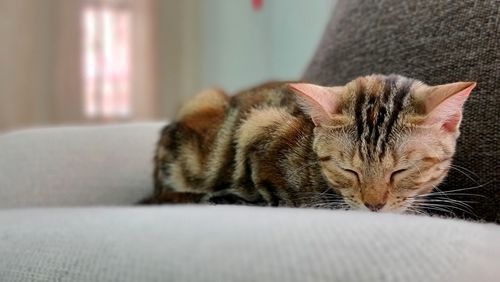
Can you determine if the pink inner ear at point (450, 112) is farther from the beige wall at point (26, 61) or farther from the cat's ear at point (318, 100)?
the beige wall at point (26, 61)

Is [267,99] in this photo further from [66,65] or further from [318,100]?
[66,65]

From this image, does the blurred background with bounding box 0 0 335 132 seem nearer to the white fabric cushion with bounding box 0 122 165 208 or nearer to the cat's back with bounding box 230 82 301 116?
the white fabric cushion with bounding box 0 122 165 208

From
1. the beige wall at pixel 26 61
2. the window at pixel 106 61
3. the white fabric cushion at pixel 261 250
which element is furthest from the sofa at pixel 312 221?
the window at pixel 106 61

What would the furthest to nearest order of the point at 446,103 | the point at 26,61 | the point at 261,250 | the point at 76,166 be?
the point at 26,61 < the point at 76,166 < the point at 446,103 < the point at 261,250

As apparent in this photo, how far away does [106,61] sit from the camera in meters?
3.24

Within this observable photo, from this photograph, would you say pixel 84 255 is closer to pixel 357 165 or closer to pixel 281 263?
pixel 281 263

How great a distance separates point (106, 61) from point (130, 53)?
13 centimetres

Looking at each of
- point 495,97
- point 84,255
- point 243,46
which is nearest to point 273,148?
point 495,97

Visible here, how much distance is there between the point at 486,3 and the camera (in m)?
0.90

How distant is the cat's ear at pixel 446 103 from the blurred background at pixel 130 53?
1.92m

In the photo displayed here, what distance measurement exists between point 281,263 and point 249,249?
1.3 inches

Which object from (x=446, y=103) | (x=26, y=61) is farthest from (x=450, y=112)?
(x=26, y=61)

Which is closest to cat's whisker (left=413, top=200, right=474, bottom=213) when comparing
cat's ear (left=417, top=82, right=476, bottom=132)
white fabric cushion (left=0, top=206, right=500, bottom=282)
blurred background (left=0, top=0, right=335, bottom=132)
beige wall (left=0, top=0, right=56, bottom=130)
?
cat's ear (left=417, top=82, right=476, bottom=132)

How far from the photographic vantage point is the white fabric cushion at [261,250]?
1.57 feet
